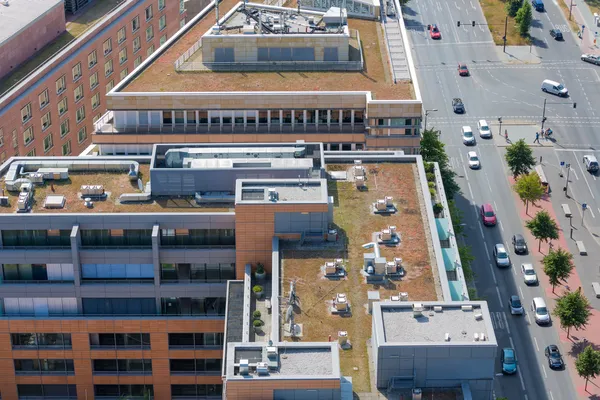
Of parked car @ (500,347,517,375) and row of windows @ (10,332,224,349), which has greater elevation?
row of windows @ (10,332,224,349)

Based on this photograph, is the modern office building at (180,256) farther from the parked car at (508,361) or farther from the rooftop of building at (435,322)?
the parked car at (508,361)

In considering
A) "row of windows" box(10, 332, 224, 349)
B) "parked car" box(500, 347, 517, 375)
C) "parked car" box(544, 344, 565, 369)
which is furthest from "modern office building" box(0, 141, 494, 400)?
"parked car" box(544, 344, 565, 369)

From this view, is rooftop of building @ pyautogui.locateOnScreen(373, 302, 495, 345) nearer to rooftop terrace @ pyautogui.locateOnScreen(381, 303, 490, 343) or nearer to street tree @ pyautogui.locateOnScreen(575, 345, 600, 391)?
rooftop terrace @ pyautogui.locateOnScreen(381, 303, 490, 343)

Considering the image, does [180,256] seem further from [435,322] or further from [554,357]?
[554,357]

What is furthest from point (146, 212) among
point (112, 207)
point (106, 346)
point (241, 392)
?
point (241, 392)

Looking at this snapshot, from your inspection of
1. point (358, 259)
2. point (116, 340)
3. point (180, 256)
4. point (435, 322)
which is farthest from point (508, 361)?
point (435, 322)

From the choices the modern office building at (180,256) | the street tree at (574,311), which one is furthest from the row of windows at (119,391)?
the street tree at (574,311)

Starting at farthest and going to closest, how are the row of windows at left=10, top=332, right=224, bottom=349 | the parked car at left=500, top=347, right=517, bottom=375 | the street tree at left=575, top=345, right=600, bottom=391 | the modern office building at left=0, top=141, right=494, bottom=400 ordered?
1. the parked car at left=500, top=347, right=517, bottom=375
2. the street tree at left=575, top=345, right=600, bottom=391
3. the row of windows at left=10, top=332, right=224, bottom=349
4. the modern office building at left=0, top=141, right=494, bottom=400
